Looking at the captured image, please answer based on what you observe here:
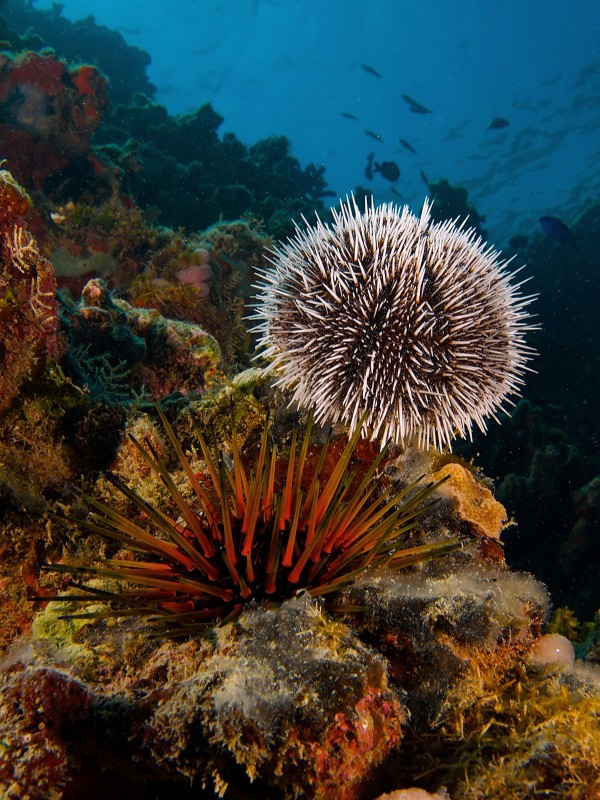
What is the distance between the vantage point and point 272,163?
2048 centimetres

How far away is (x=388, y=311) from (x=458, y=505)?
1.32 meters

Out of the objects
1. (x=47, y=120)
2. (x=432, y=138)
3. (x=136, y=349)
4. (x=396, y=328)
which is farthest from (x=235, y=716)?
(x=432, y=138)

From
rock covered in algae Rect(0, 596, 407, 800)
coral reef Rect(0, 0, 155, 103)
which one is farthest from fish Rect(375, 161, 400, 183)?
rock covered in algae Rect(0, 596, 407, 800)

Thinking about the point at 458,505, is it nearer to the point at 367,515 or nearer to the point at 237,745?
the point at 367,515

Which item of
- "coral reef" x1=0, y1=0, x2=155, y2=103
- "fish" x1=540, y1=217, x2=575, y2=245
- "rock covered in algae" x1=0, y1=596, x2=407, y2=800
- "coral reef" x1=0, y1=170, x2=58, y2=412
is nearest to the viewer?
"rock covered in algae" x1=0, y1=596, x2=407, y2=800

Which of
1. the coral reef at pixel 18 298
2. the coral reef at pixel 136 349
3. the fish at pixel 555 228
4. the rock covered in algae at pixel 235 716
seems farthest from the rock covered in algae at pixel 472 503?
the fish at pixel 555 228

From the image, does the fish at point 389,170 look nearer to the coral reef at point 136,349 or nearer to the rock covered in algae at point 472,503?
the coral reef at point 136,349

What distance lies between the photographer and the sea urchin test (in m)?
2.86

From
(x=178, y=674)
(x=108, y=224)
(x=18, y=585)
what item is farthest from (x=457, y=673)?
(x=108, y=224)

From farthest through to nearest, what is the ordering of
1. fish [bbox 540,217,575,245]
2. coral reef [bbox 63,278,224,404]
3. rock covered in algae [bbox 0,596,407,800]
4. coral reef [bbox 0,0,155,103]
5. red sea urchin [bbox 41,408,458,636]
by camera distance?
coral reef [bbox 0,0,155,103] < fish [bbox 540,217,575,245] < coral reef [bbox 63,278,224,404] < red sea urchin [bbox 41,408,458,636] < rock covered in algae [bbox 0,596,407,800]

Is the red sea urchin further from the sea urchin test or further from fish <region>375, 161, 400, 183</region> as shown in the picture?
fish <region>375, 161, 400, 183</region>

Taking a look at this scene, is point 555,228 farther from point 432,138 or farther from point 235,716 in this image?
point 432,138

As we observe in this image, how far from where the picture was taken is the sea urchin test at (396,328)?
2.86 meters

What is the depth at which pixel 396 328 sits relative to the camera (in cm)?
283
